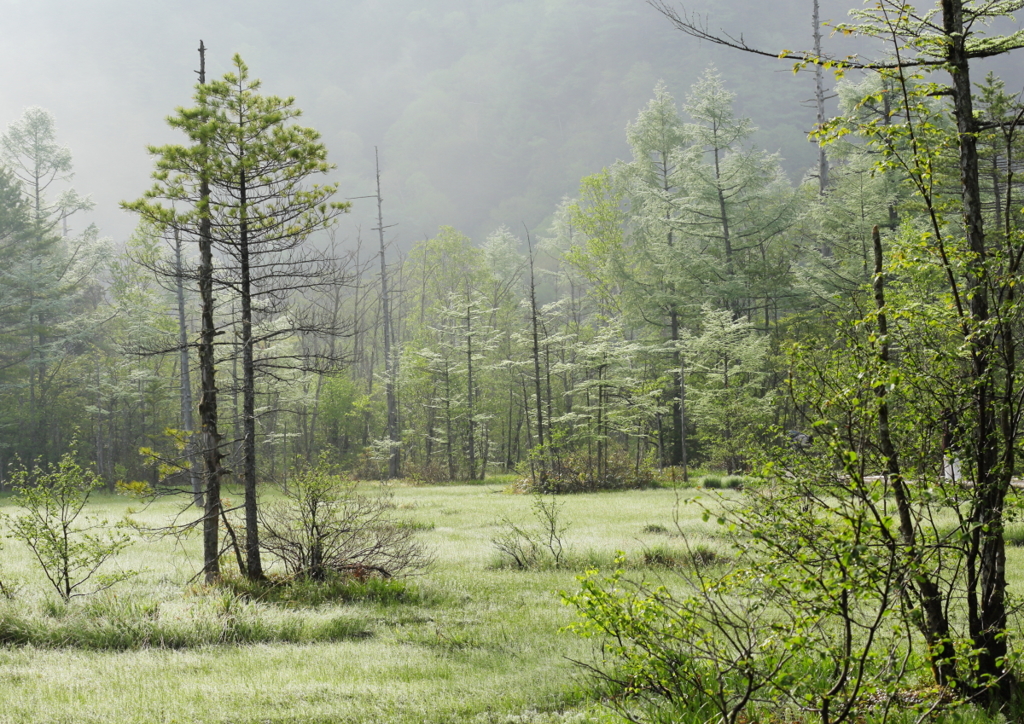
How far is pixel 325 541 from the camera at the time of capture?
32.3 ft

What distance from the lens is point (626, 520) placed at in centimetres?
1574

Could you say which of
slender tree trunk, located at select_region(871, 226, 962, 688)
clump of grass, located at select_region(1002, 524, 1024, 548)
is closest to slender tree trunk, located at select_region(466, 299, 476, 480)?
clump of grass, located at select_region(1002, 524, 1024, 548)

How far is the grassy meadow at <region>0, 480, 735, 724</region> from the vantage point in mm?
5043

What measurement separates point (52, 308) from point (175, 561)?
30633mm

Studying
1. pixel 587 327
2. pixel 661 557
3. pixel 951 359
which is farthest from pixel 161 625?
pixel 587 327

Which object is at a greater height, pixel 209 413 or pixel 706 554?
pixel 209 413

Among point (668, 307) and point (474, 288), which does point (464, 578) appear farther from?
point (474, 288)

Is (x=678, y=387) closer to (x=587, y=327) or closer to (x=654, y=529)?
(x=587, y=327)

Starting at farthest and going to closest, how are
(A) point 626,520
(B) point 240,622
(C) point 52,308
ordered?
(C) point 52,308, (A) point 626,520, (B) point 240,622

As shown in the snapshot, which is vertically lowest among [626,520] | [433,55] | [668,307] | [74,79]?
[626,520]

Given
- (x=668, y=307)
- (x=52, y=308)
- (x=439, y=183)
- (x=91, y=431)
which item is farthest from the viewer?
(x=439, y=183)

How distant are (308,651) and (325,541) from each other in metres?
3.18

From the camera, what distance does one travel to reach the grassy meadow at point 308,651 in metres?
5.04

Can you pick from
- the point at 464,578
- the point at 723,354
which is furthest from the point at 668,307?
the point at 464,578
